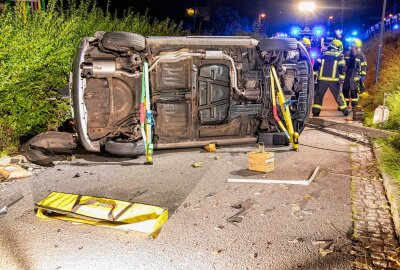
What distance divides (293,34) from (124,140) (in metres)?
11.7

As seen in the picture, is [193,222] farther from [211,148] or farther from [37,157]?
[37,157]

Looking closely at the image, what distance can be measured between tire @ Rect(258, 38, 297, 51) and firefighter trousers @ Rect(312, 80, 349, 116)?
152 inches

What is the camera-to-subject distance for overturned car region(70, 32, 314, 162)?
18.5 feet

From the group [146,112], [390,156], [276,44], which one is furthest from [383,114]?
[146,112]

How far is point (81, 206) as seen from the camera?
155 inches

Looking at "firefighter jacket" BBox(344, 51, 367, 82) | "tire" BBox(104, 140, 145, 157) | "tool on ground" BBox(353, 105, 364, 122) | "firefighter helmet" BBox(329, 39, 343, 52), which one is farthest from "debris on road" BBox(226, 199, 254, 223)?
"firefighter jacket" BBox(344, 51, 367, 82)

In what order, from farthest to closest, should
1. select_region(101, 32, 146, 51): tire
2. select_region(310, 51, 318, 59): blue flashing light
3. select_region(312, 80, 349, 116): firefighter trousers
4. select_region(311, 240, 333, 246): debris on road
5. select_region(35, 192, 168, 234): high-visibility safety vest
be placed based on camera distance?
select_region(310, 51, 318, 59): blue flashing light, select_region(312, 80, 349, 116): firefighter trousers, select_region(101, 32, 146, 51): tire, select_region(35, 192, 168, 234): high-visibility safety vest, select_region(311, 240, 333, 246): debris on road

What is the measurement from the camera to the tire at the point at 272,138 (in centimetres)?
677

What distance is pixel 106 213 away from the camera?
3807 mm

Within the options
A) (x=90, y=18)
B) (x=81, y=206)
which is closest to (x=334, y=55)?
(x=90, y=18)

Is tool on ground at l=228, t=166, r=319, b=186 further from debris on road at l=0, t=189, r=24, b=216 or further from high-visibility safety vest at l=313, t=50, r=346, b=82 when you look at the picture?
high-visibility safety vest at l=313, t=50, r=346, b=82

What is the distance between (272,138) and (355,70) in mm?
5034

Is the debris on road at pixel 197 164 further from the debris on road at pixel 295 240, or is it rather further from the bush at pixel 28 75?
the bush at pixel 28 75

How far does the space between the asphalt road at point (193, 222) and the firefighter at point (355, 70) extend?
16.2 feet
